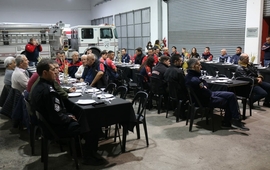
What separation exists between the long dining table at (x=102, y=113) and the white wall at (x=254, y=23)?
667 centimetres

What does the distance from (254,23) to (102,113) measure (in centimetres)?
725

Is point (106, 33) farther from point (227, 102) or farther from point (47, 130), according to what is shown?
point (47, 130)

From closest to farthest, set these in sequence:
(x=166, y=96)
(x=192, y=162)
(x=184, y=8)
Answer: (x=192, y=162) → (x=166, y=96) → (x=184, y=8)

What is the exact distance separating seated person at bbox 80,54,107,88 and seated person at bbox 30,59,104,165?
5.93 ft

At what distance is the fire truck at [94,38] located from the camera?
13062 millimetres

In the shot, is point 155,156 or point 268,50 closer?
point 155,156

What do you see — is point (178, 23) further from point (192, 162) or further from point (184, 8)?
point (192, 162)

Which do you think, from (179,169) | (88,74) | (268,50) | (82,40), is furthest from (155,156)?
(82,40)

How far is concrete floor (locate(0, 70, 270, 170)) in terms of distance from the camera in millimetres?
3311

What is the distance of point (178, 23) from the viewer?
12.4 m

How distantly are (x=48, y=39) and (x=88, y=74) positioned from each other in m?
8.44

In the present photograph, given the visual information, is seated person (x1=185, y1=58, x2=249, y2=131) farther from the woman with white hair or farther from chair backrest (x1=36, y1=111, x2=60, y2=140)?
the woman with white hair

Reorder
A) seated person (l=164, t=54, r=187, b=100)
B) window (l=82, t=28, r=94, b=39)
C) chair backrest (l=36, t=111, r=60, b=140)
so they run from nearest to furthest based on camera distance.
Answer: chair backrest (l=36, t=111, r=60, b=140) → seated person (l=164, t=54, r=187, b=100) → window (l=82, t=28, r=94, b=39)

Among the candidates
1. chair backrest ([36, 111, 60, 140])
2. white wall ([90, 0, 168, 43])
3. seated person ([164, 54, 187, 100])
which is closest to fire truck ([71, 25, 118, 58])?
white wall ([90, 0, 168, 43])
